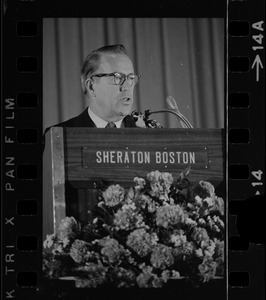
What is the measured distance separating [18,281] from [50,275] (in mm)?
104

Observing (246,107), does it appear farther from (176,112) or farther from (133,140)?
(133,140)

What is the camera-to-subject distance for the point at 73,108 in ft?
6.51

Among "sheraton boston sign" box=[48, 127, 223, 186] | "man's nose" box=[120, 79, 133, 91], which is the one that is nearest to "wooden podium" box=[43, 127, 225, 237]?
"sheraton boston sign" box=[48, 127, 223, 186]

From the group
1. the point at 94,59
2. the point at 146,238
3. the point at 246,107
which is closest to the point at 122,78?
the point at 94,59

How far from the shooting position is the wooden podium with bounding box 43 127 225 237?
1966 mm

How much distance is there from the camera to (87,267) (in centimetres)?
200

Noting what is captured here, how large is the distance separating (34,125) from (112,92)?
272mm

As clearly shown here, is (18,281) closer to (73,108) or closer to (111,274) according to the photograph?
(111,274)

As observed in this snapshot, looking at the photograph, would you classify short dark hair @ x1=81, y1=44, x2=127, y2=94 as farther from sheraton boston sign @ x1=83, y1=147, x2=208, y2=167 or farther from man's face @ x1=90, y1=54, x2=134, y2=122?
sheraton boston sign @ x1=83, y1=147, x2=208, y2=167

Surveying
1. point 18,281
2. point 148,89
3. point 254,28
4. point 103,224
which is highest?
point 254,28

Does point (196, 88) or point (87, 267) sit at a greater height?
point (196, 88)

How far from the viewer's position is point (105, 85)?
199 centimetres

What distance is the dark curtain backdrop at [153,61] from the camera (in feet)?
6.50

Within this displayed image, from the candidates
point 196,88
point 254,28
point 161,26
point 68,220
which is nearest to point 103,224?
point 68,220
